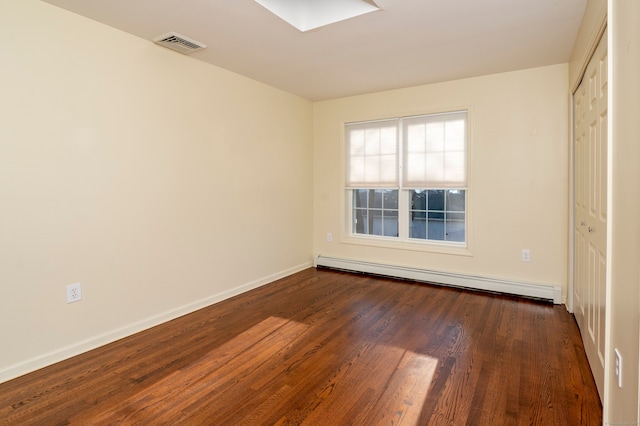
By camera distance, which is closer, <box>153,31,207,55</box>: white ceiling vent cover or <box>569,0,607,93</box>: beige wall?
<box>569,0,607,93</box>: beige wall

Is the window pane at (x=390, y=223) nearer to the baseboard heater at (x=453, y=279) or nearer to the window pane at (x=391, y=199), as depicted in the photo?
the window pane at (x=391, y=199)

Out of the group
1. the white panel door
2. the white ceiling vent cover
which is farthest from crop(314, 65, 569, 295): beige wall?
the white ceiling vent cover

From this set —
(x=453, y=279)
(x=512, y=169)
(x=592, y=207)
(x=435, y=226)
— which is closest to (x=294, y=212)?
(x=435, y=226)

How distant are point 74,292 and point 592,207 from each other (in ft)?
12.1

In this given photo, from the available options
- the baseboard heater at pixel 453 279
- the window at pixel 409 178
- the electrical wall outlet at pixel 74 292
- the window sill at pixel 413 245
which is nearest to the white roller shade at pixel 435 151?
the window at pixel 409 178

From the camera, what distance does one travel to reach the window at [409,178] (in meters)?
4.16

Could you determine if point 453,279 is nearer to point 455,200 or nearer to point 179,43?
point 455,200

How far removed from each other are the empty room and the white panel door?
0.04 metres

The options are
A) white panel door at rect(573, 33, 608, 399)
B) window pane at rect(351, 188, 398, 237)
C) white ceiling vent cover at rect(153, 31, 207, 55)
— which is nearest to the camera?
white panel door at rect(573, 33, 608, 399)

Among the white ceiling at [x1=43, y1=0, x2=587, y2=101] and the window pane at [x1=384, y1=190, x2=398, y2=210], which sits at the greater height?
the white ceiling at [x1=43, y1=0, x2=587, y2=101]

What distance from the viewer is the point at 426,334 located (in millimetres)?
2811

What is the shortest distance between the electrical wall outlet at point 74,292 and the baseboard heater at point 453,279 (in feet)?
10.2

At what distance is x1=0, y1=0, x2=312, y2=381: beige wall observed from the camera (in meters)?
2.23

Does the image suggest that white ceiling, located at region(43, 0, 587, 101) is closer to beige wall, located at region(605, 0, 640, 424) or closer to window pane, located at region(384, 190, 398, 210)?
beige wall, located at region(605, 0, 640, 424)
